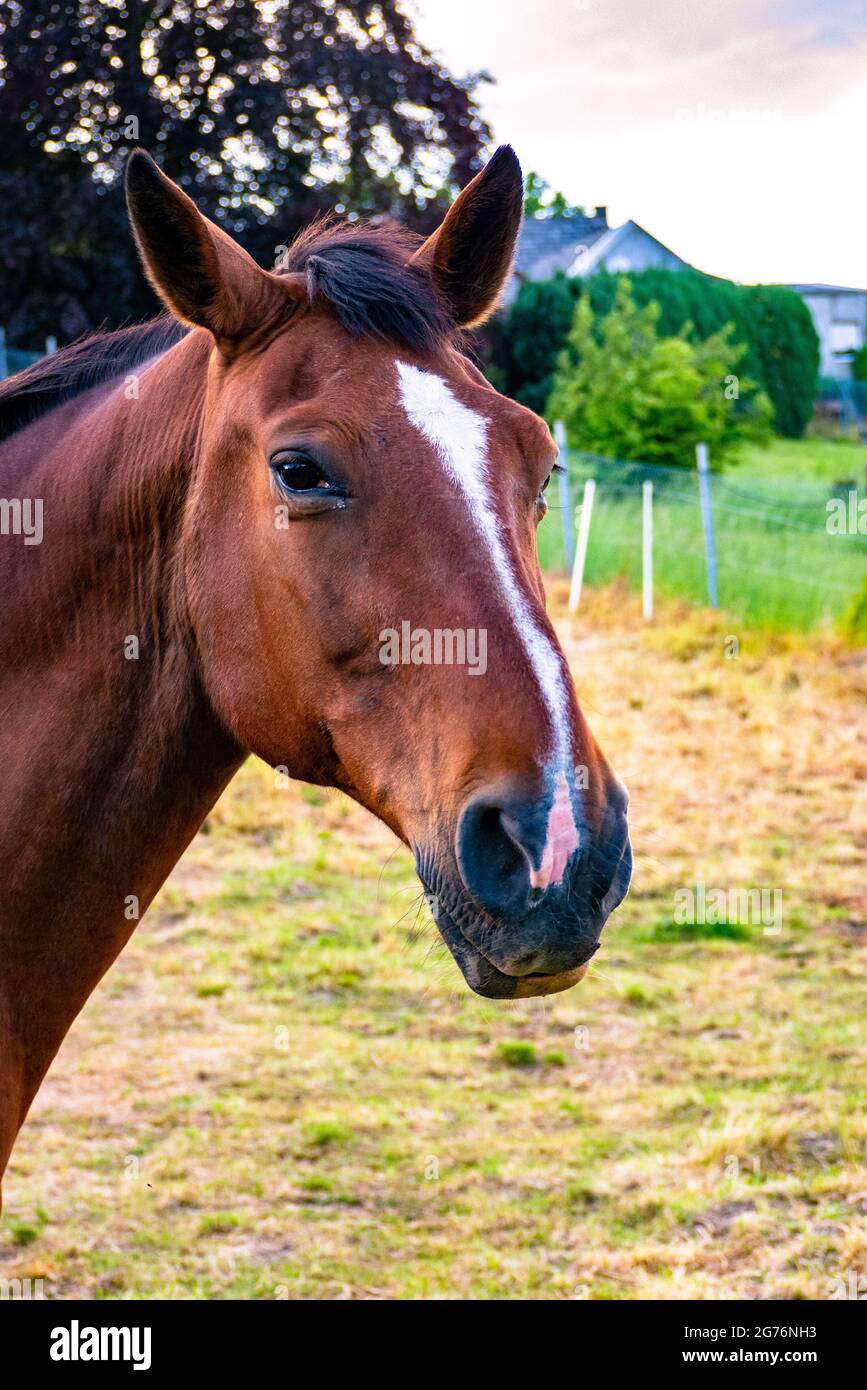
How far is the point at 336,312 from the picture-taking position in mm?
2162

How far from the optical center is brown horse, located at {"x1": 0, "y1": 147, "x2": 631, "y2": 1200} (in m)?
1.78

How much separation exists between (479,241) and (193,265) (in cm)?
58

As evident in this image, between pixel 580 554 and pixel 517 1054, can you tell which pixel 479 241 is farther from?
pixel 580 554

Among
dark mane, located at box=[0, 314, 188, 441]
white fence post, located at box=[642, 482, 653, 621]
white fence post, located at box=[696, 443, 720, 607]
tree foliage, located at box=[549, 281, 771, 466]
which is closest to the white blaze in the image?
dark mane, located at box=[0, 314, 188, 441]

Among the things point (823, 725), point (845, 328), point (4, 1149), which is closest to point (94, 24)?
point (823, 725)

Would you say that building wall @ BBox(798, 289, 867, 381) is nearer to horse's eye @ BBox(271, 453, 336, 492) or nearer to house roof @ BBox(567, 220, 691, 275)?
house roof @ BBox(567, 220, 691, 275)

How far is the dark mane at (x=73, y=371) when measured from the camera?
2.54m

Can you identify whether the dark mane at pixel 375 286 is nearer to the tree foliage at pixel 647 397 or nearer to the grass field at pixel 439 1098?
the grass field at pixel 439 1098

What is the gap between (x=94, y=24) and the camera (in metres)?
13.6

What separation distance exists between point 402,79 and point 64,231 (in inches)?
180

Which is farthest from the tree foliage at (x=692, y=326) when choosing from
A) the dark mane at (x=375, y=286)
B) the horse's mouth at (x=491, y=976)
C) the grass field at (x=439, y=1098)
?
the horse's mouth at (x=491, y=976)

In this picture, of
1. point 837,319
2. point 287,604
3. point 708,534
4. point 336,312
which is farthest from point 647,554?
point 837,319

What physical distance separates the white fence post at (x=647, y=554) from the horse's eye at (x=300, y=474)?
10820 mm
